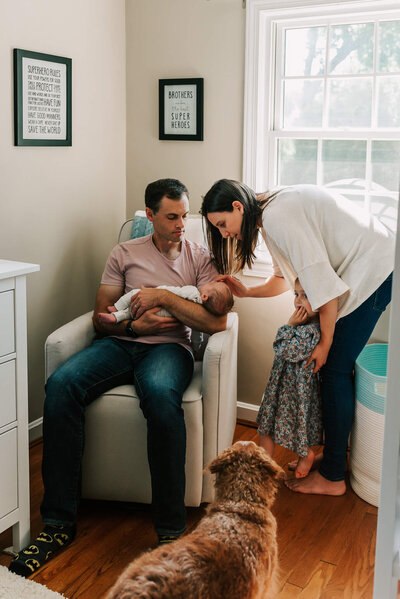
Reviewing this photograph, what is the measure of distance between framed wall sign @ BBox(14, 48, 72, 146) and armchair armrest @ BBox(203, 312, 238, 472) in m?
1.25

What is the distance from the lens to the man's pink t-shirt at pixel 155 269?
2.66 m

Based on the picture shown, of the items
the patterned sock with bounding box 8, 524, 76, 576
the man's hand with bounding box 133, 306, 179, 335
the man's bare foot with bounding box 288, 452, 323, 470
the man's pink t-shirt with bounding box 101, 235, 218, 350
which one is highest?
the man's pink t-shirt with bounding box 101, 235, 218, 350

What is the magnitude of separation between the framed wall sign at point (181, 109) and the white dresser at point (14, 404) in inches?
56.0

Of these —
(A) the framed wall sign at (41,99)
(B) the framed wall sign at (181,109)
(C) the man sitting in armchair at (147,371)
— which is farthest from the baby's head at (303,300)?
(A) the framed wall sign at (41,99)

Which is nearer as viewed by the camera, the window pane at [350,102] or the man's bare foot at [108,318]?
the man's bare foot at [108,318]

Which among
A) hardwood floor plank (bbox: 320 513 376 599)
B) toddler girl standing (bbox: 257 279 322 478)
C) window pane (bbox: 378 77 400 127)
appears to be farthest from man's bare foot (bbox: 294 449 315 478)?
window pane (bbox: 378 77 400 127)

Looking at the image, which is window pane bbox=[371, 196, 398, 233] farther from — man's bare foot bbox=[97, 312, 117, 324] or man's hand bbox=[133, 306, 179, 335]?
man's bare foot bbox=[97, 312, 117, 324]

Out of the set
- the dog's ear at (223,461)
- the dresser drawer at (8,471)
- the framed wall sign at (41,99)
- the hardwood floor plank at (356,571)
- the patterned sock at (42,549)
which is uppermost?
the framed wall sign at (41,99)

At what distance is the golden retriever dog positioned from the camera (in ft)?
4.45

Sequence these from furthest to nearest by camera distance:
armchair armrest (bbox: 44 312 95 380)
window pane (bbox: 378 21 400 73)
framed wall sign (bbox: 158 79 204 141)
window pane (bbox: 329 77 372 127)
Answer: framed wall sign (bbox: 158 79 204 141) < window pane (bbox: 329 77 372 127) < window pane (bbox: 378 21 400 73) < armchair armrest (bbox: 44 312 95 380)

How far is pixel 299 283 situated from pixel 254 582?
1.29 m

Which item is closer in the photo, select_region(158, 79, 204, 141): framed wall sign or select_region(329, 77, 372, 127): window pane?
select_region(329, 77, 372, 127): window pane

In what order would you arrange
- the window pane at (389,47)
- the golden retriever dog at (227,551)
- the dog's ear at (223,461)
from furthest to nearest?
1. the window pane at (389,47)
2. the dog's ear at (223,461)
3. the golden retriever dog at (227,551)

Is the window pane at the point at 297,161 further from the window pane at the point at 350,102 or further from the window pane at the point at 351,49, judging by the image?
the window pane at the point at 351,49
